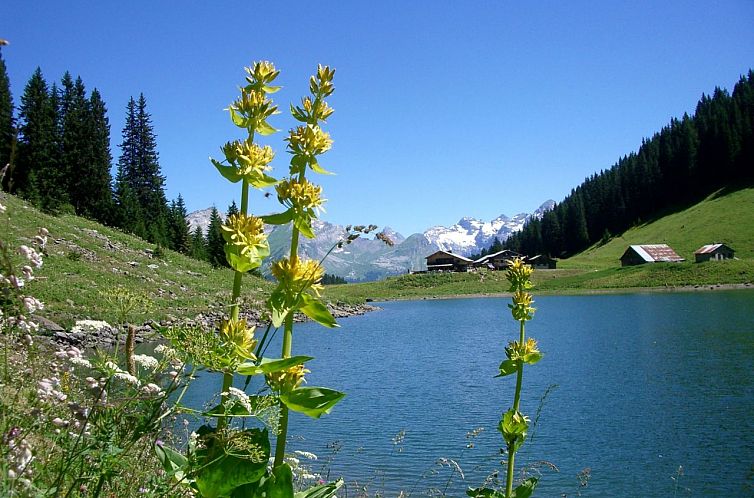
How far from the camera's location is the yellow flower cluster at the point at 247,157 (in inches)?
106

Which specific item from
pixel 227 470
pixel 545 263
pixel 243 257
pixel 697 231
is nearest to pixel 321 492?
pixel 227 470

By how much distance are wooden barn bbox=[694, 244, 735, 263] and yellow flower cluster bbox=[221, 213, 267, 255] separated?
10358 centimetres

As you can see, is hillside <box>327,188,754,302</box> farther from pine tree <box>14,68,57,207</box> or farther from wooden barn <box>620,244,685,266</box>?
pine tree <box>14,68,57,207</box>

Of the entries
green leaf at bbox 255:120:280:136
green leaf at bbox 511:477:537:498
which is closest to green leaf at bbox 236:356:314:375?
green leaf at bbox 255:120:280:136

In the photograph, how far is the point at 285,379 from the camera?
260 centimetres

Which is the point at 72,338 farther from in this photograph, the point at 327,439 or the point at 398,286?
the point at 398,286

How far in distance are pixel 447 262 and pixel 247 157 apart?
5778 inches

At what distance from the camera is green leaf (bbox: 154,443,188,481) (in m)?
2.50

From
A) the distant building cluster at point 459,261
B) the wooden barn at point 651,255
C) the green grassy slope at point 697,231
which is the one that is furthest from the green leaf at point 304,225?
the distant building cluster at point 459,261

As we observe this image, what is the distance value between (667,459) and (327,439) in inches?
361

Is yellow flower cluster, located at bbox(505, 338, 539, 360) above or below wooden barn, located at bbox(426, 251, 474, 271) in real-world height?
below

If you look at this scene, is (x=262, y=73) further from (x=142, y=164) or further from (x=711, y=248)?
(x=711, y=248)

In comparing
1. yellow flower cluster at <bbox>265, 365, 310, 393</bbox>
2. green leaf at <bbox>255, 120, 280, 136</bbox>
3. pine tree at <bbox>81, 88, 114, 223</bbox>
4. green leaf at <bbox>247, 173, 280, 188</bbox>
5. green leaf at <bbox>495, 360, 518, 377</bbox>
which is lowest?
green leaf at <bbox>495, 360, 518, 377</bbox>

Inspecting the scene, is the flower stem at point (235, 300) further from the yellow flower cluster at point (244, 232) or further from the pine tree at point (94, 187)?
the pine tree at point (94, 187)
